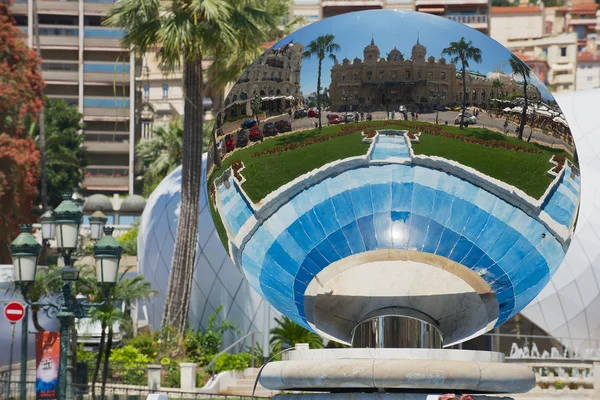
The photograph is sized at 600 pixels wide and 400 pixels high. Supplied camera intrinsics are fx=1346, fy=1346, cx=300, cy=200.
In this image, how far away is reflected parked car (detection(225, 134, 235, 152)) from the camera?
1155 centimetres

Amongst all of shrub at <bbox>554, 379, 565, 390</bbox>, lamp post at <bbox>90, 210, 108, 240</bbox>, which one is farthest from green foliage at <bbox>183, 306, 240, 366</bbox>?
shrub at <bbox>554, 379, 565, 390</bbox>

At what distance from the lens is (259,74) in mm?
11469

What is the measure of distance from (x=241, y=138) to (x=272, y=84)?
0.54 m

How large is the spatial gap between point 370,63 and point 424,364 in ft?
8.11

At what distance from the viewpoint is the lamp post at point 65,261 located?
1748cm

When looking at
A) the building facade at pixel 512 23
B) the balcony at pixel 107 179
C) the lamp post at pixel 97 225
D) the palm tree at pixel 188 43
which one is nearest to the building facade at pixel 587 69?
the building facade at pixel 512 23

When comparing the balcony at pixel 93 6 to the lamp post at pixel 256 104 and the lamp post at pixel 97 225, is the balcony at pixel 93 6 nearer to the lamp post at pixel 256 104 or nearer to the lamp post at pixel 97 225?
the lamp post at pixel 97 225

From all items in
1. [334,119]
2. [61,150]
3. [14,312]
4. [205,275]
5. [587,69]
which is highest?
[334,119]

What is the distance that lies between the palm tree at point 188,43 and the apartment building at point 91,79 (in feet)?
212

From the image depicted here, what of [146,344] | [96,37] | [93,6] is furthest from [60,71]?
[146,344]

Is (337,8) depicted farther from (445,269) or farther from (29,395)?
(445,269)

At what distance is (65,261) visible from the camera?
1750cm

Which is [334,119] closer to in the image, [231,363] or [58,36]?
[231,363]

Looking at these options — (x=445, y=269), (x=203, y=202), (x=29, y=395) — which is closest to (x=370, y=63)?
(x=445, y=269)
